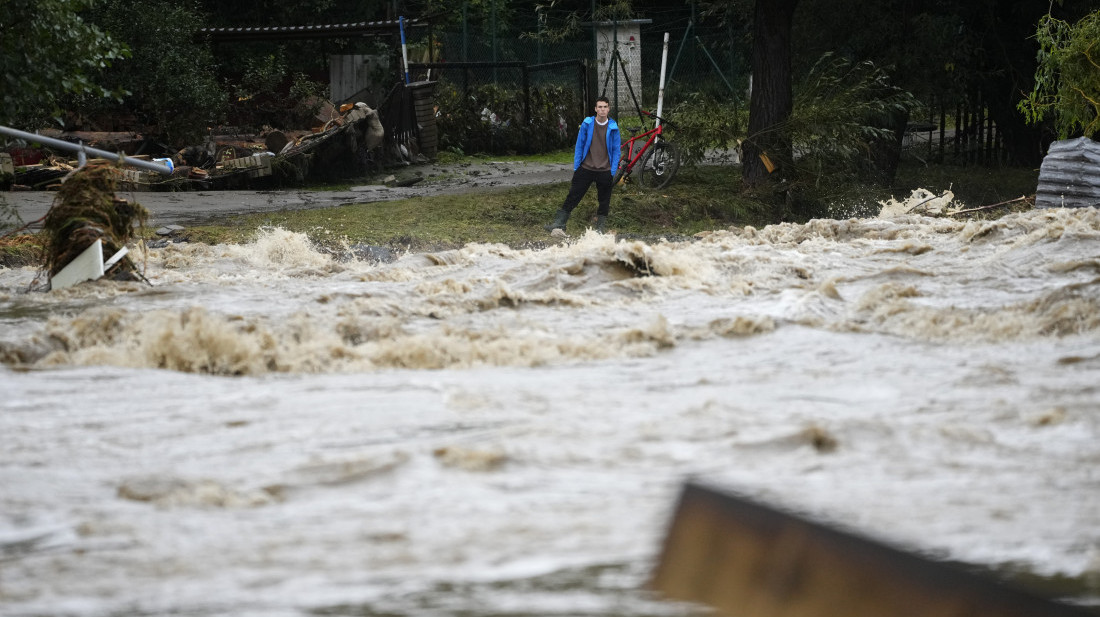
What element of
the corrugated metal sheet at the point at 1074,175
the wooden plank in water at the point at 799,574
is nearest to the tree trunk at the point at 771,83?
the corrugated metal sheet at the point at 1074,175

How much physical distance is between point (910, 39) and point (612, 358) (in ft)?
42.0

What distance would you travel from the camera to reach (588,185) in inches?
499

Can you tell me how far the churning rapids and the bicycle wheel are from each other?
729 cm

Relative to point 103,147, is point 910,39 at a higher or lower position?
higher

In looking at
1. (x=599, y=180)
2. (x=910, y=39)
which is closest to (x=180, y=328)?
(x=599, y=180)

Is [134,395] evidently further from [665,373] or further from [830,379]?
[830,379]

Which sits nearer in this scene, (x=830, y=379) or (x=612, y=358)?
(x=830, y=379)

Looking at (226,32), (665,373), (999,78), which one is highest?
(226,32)

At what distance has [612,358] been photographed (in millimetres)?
5836

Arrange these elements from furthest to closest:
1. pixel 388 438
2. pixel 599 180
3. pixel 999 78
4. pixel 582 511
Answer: pixel 999 78 < pixel 599 180 < pixel 388 438 < pixel 582 511

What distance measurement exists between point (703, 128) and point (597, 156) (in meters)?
3.50

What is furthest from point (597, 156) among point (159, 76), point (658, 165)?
point (159, 76)

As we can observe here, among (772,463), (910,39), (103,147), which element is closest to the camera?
(772,463)

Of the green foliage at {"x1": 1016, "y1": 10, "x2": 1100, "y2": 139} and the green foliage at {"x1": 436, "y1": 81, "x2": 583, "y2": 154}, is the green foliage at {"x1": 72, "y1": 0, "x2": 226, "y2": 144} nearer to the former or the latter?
the green foliage at {"x1": 436, "y1": 81, "x2": 583, "y2": 154}
